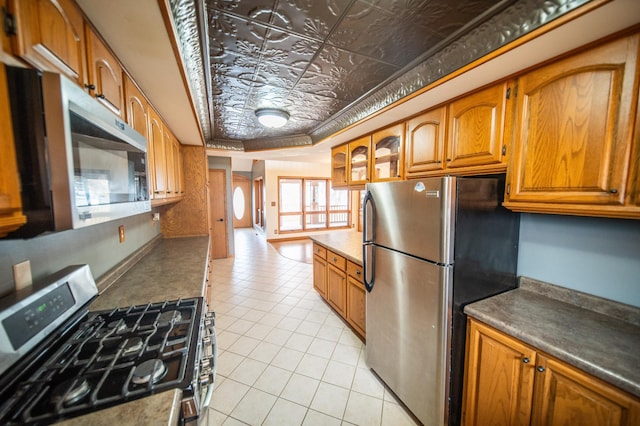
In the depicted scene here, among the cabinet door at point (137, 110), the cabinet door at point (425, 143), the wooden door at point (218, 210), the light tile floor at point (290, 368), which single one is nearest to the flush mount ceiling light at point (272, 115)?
the cabinet door at point (137, 110)

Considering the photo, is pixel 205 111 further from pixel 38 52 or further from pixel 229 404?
pixel 229 404

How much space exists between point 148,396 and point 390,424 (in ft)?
4.95

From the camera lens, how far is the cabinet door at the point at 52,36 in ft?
2.01

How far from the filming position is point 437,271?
1349 mm

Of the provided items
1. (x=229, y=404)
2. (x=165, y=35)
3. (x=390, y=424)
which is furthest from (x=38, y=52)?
(x=390, y=424)

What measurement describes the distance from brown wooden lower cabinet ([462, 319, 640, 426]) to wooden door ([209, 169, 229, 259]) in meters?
5.00

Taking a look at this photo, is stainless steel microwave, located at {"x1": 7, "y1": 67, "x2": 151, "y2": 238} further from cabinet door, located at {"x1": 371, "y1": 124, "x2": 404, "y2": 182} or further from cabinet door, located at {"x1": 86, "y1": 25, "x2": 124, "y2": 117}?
cabinet door, located at {"x1": 371, "y1": 124, "x2": 404, "y2": 182}

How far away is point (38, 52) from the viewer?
2.17ft

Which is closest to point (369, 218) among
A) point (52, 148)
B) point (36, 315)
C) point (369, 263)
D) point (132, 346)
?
point (369, 263)

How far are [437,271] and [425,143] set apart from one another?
1.09 metres

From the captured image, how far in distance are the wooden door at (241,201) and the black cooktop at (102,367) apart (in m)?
8.55

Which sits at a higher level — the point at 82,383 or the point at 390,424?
the point at 82,383

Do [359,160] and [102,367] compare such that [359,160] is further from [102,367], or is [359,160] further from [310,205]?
[310,205]

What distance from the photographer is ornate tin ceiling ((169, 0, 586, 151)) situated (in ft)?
3.61
